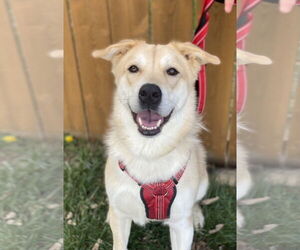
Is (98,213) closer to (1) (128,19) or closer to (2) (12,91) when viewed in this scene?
(1) (128,19)

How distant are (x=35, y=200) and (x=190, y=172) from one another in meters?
0.81

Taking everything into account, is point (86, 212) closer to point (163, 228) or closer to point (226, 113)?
point (163, 228)

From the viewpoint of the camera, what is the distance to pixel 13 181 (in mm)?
1908

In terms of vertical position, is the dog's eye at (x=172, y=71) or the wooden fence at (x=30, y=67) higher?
the wooden fence at (x=30, y=67)

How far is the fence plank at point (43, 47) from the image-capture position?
1.58m

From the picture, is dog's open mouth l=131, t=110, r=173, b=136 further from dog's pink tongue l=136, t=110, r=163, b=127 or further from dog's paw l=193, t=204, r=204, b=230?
dog's paw l=193, t=204, r=204, b=230

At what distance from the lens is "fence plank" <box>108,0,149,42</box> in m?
2.81

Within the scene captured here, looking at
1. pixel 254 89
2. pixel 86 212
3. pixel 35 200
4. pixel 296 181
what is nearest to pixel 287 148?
pixel 296 181

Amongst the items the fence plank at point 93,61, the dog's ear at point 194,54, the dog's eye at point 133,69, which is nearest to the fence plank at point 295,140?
the dog's ear at point 194,54

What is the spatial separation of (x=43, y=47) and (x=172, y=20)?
135cm

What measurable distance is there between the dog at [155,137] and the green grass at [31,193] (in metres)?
0.42

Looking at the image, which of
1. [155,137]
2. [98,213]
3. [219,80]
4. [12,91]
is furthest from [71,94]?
[12,91]

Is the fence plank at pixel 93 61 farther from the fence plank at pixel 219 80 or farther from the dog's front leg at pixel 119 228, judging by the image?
the dog's front leg at pixel 119 228

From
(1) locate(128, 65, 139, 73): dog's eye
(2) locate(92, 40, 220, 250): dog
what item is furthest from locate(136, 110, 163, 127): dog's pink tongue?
(1) locate(128, 65, 139, 73): dog's eye
